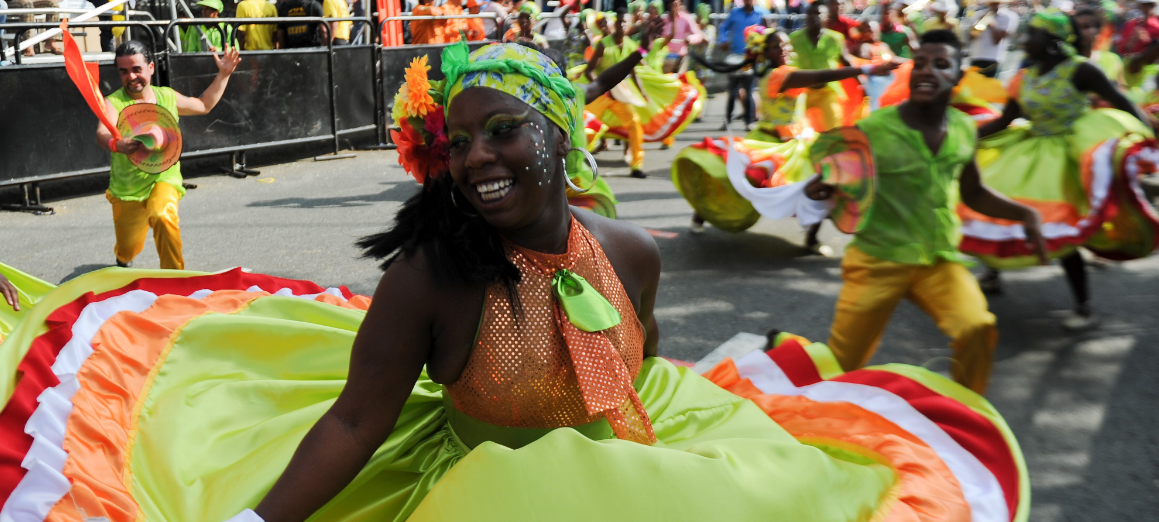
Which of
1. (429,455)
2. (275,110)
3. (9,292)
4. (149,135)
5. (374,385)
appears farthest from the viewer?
(275,110)

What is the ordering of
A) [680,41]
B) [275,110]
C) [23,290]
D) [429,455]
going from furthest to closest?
[680,41] < [275,110] < [23,290] < [429,455]

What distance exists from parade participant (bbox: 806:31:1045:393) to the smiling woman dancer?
1.34 m

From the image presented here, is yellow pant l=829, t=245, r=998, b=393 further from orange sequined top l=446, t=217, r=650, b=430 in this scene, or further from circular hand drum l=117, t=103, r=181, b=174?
circular hand drum l=117, t=103, r=181, b=174

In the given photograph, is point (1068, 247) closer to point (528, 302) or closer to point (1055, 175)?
point (1055, 175)

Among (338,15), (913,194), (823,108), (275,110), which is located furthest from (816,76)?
(338,15)

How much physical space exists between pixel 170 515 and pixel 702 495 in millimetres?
1218

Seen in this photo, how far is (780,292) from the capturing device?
21.1ft

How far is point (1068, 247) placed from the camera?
5.70 meters

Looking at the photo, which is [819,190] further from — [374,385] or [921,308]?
[374,385]

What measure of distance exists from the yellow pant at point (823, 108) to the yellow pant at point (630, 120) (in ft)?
9.93

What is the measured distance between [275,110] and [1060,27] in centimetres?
842

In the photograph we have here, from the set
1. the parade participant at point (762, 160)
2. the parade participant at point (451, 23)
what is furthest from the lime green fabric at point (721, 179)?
the parade participant at point (451, 23)

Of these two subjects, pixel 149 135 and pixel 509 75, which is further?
pixel 149 135

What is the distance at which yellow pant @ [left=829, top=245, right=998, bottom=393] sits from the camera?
3795 millimetres
